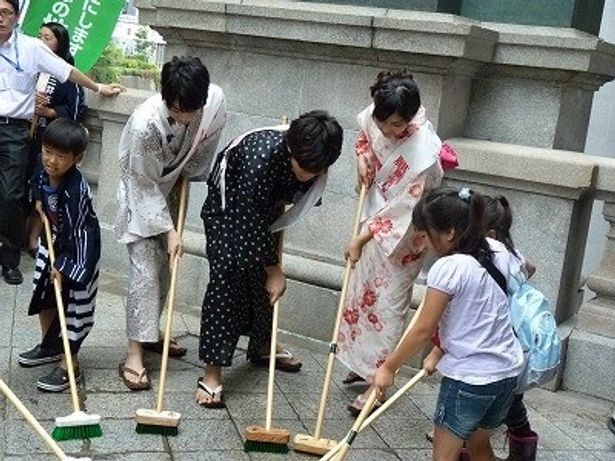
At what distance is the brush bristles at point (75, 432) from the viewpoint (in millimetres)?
3703

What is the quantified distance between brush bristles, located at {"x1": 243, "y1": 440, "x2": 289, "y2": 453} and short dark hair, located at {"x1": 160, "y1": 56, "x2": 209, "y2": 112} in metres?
1.72

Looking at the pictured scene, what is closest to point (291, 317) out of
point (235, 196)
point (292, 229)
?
point (292, 229)

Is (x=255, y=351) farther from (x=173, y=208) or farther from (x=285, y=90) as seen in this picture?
(x=285, y=90)

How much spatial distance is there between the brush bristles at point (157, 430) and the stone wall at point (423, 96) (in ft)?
5.63

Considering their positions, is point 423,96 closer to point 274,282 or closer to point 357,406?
point 274,282

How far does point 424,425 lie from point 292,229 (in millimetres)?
1854

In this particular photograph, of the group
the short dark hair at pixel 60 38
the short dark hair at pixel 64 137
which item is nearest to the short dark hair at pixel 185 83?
the short dark hair at pixel 64 137

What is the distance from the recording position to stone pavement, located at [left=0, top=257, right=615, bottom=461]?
3.93 meters

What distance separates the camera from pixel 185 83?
13.8 feet

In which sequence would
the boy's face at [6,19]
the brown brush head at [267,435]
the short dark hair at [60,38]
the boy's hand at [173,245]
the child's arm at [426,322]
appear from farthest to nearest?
the short dark hair at [60,38] < the boy's face at [6,19] < the boy's hand at [173,245] < the brown brush head at [267,435] < the child's arm at [426,322]

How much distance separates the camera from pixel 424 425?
4.57 meters

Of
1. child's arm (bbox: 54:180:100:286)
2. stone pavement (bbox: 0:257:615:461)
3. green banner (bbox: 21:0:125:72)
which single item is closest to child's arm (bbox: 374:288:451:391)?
stone pavement (bbox: 0:257:615:461)

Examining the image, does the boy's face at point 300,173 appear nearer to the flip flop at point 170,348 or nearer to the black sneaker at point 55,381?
the flip flop at point 170,348

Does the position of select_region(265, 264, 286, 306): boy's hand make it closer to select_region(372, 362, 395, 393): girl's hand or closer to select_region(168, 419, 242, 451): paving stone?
select_region(168, 419, 242, 451): paving stone
